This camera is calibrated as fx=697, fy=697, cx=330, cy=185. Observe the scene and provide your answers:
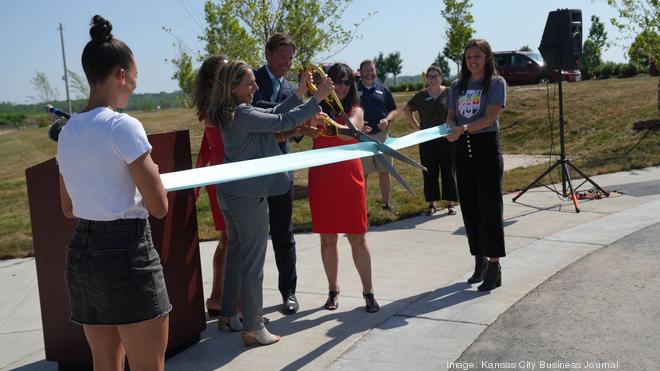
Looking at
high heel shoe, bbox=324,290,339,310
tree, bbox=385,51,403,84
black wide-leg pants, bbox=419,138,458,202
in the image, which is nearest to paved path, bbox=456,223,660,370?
high heel shoe, bbox=324,290,339,310

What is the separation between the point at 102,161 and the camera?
8.41ft

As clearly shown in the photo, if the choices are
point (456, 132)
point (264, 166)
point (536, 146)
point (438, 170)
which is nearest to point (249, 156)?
point (264, 166)

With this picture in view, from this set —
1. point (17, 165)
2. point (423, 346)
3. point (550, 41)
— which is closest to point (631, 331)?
point (423, 346)

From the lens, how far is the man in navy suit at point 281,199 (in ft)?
16.0

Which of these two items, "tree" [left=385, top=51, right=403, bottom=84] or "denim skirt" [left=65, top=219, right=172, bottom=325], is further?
"tree" [left=385, top=51, right=403, bottom=84]

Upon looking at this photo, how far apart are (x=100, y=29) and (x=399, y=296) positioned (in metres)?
3.34

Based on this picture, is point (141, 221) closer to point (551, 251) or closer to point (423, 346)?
point (423, 346)

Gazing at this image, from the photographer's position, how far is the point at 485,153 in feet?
17.7

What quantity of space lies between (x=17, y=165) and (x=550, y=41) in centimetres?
2148

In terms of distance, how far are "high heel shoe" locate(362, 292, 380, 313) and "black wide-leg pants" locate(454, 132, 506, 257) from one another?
1.02 meters

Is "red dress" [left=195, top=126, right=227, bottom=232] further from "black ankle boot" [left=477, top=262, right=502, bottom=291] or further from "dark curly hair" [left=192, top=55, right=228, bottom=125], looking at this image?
"black ankle boot" [left=477, top=262, right=502, bottom=291]

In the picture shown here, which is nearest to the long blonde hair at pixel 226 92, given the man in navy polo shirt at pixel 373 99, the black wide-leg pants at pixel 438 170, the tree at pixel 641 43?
the man in navy polo shirt at pixel 373 99

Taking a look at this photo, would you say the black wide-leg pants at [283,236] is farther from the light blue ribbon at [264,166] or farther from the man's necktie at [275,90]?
the man's necktie at [275,90]

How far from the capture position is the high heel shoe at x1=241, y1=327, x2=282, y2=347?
172 inches
